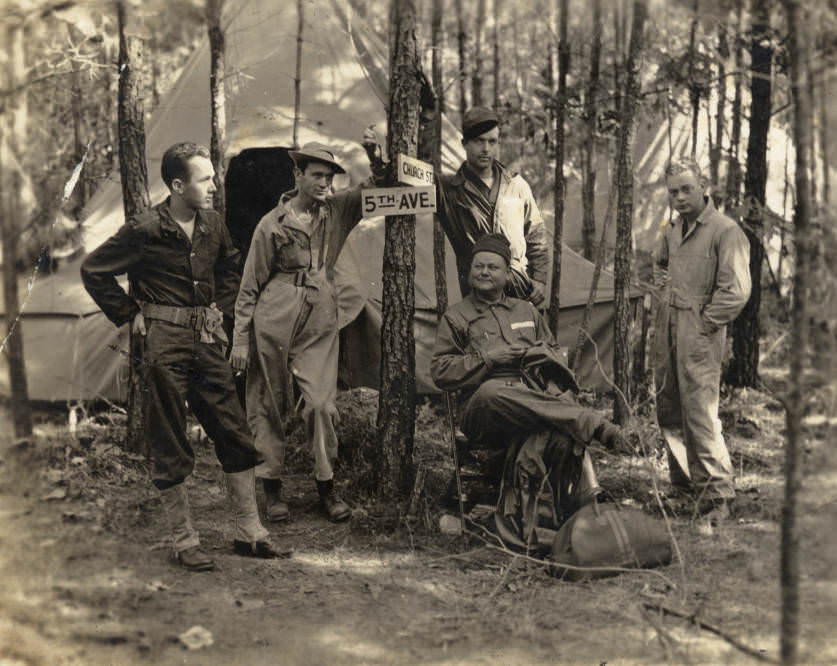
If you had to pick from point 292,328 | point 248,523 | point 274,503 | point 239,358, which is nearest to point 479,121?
point 292,328

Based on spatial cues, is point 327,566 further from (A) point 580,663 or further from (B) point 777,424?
(B) point 777,424

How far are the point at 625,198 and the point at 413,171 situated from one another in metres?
1.81

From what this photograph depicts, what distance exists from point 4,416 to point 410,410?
2013 mm

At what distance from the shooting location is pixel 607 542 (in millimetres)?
3697

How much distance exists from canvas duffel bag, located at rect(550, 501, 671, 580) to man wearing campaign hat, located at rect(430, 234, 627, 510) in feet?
0.78

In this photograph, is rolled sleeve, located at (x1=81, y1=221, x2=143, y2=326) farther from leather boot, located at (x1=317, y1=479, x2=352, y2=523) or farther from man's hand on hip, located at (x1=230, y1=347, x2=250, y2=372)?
leather boot, located at (x1=317, y1=479, x2=352, y2=523)

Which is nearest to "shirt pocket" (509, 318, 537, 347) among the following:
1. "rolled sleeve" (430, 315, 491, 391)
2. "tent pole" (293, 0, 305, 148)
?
"rolled sleeve" (430, 315, 491, 391)

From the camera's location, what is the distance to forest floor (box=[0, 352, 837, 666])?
3.21 meters

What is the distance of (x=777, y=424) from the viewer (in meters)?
5.72

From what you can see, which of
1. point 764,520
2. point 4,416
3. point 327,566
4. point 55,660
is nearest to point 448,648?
point 327,566

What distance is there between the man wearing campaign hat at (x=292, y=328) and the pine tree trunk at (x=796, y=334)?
223 cm

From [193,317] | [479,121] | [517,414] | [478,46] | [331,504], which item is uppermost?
[478,46]

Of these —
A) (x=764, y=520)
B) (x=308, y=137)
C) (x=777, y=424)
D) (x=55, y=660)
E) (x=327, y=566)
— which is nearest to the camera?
(x=55, y=660)

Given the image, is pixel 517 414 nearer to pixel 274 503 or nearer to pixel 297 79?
pixel 274 503
